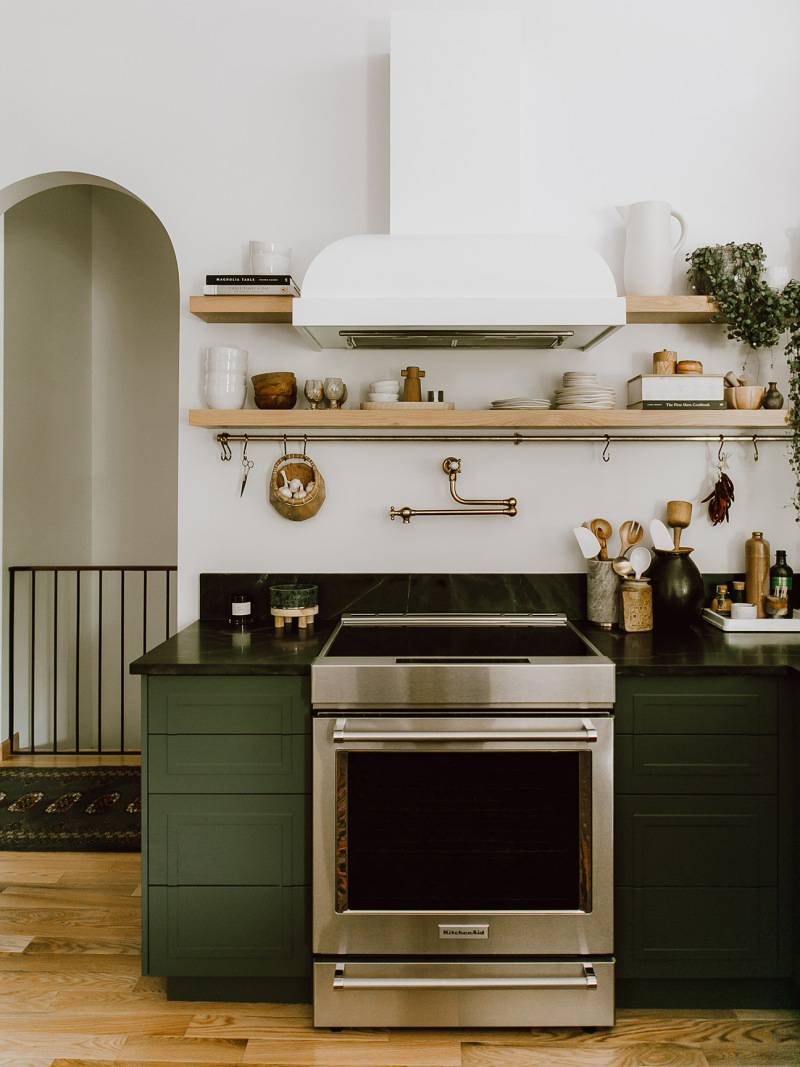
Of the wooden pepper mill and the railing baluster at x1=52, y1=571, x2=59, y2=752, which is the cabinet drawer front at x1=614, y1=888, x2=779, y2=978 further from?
the railing baluster at x1=52, y1=571, x2=59, y2=752

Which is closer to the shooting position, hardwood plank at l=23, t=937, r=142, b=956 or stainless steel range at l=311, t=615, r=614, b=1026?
stainless steel range at l=311, t=615, r=614, b=1026

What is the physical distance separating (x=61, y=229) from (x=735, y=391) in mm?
3731

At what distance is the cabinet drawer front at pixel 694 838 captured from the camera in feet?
6.27

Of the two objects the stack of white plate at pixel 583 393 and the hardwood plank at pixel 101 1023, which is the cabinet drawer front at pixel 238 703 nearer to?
the hardwood plank at pixel 101 1023

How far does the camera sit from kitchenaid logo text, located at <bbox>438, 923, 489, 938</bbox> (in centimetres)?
188

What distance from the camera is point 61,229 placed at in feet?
13.8

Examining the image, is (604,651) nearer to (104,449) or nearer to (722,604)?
(722,604)

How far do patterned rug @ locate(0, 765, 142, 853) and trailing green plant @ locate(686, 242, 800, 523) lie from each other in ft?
8.96

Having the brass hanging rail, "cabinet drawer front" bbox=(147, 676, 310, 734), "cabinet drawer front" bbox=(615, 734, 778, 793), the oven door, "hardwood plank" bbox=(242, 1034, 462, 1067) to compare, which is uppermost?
the brass hanging rail

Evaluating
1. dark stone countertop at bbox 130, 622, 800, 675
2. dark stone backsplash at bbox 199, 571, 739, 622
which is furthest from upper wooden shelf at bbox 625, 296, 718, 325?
dark stone countertop at bbox 130, 622, 800, 675

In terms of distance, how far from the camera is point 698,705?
6.27 ft

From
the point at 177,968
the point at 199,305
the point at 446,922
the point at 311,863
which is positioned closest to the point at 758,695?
the point at 446,922

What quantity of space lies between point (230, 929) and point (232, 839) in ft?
0.79

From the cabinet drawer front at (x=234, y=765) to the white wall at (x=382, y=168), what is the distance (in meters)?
0.73
